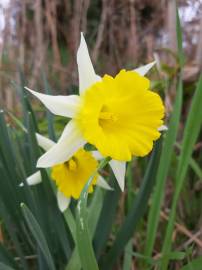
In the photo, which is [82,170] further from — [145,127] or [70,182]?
[145,127]

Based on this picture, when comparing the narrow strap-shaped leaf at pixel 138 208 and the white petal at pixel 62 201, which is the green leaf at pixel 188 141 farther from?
the white petal at pixel 62 201

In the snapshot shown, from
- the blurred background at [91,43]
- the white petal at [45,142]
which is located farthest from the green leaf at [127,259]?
the blurred background at [91,43]

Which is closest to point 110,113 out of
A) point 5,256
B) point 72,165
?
point 72,165

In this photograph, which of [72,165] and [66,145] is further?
[72,165]

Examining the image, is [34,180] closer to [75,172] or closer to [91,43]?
[75,172]

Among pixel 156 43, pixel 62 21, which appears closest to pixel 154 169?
pixel 156 43

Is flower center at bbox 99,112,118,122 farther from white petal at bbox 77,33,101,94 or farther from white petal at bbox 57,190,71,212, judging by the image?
white petal at bbox 57,190,71,212

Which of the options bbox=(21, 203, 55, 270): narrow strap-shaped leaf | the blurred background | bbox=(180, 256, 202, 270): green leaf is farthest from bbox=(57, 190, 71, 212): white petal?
the blurred background
